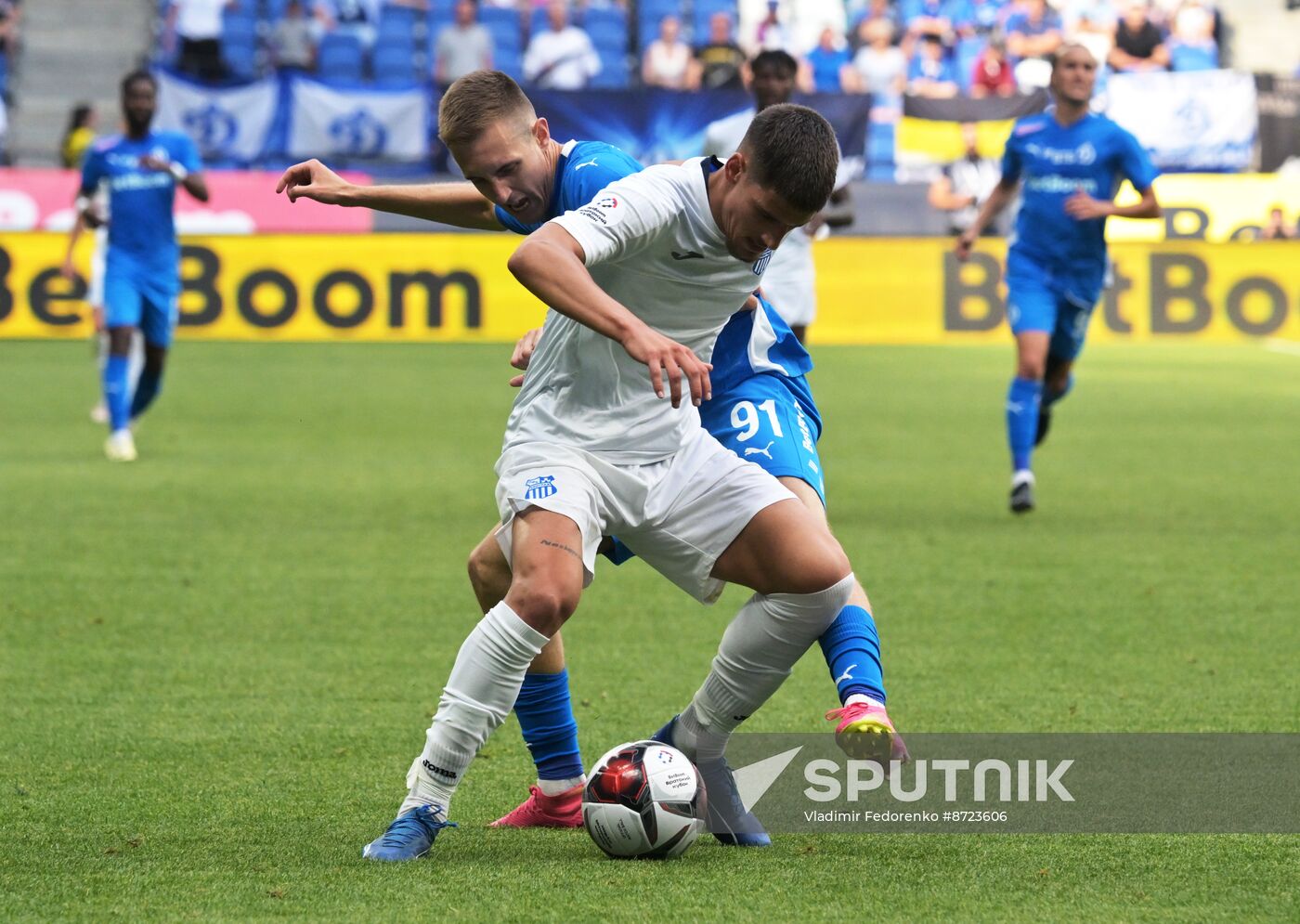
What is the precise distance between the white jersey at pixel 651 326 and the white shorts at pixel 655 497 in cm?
4

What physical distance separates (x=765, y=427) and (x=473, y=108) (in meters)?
1.16

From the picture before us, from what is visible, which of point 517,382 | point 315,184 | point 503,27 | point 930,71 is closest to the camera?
point 517,382

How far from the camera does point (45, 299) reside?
20.5 meters

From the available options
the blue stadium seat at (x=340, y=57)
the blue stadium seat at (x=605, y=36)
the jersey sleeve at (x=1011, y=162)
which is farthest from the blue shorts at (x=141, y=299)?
the blue stadium seat at (x=605, y=36)

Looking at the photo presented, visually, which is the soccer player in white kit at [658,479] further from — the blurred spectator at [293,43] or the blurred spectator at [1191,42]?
the blurred spectator at [1191,42]

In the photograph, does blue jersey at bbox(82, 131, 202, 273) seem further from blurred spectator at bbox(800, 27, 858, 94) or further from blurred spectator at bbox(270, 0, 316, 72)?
blurred spectator at bbox(800, 27, 858, 94)

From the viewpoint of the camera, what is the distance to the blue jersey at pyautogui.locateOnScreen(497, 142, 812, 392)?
171 inches

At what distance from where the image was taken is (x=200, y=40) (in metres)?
24.1

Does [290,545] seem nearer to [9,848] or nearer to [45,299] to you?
[9,848]

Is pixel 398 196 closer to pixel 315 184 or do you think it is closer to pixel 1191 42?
pixel 315 184

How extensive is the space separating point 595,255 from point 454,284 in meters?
17.1

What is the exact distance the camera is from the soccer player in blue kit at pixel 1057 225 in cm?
1005

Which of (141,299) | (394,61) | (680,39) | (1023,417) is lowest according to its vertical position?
(1023,417)

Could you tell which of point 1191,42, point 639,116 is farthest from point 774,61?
point 1191,42
